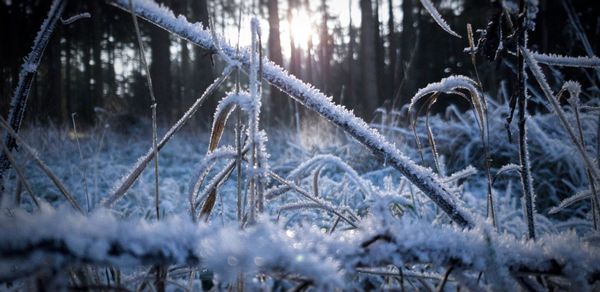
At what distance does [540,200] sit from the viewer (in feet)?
8.20

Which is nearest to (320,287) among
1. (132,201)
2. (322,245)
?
(322,245)

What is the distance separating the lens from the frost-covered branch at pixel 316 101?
0.61 meters

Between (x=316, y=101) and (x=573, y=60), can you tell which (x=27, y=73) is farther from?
(x=573, y=60)

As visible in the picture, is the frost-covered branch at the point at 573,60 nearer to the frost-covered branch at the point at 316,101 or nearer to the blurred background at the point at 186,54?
the frost-covered branch at the point at 316,101

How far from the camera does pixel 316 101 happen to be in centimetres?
66

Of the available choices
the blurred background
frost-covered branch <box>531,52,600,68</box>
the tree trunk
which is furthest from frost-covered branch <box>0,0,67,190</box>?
the tree trunk

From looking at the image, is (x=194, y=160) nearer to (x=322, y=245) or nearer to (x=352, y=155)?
(x=352, y=155)

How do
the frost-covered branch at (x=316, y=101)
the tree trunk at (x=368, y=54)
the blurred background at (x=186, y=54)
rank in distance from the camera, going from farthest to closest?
the tree trunk at (x=368, y=54) → the blurred background at (x=186, y=54) → the frost-covered branch at (x=316, y=101)

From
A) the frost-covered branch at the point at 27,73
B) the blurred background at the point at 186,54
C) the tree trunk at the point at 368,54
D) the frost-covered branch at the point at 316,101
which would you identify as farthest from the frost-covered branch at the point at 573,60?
the tree trunk at the point at 368,54

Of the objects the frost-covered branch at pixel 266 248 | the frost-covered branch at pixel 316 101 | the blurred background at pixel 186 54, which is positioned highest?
the blurred background at pixel 186 54

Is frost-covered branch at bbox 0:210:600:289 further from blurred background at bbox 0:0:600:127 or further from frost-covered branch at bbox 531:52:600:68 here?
blurred background at bbox 0:0:600:127

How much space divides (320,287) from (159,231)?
0.18 meters

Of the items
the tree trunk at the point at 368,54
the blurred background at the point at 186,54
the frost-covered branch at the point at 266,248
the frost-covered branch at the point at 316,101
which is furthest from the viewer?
the tree trunk at the point at 368,54

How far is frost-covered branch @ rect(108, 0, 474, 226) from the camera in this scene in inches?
24.2
